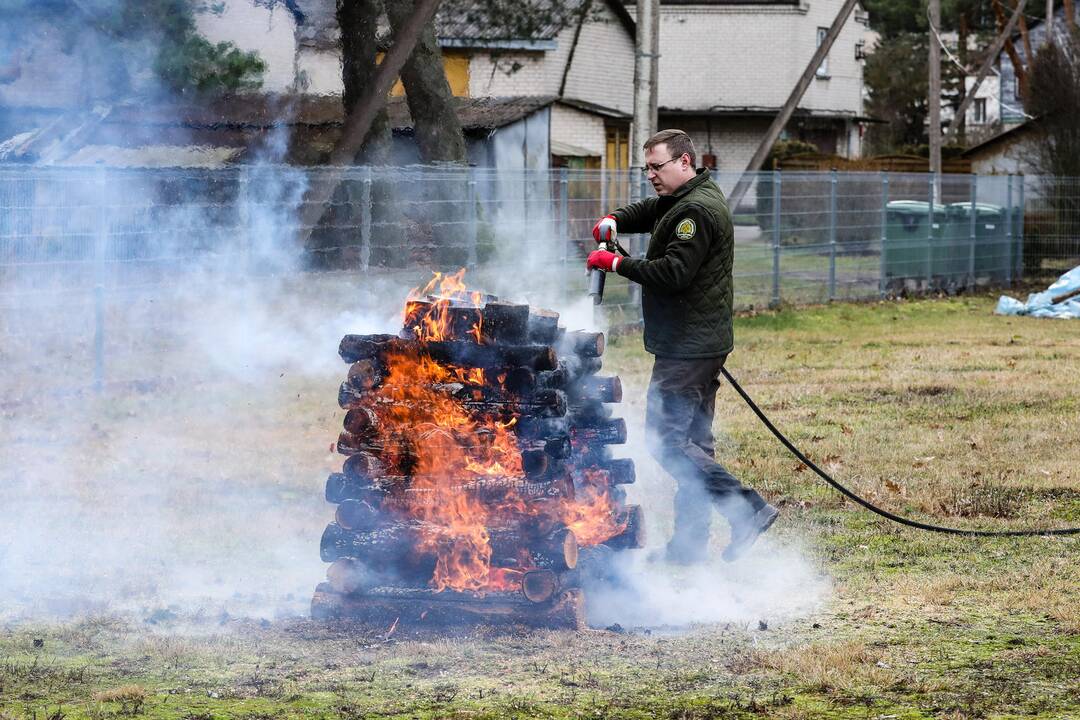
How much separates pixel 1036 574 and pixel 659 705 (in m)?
2.62

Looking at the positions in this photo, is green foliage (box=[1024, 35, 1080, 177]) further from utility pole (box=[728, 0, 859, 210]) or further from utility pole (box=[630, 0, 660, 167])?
utility pole (box=[630, 0, 660, 167])

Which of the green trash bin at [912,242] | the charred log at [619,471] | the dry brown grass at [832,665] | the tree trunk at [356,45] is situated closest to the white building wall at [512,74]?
the green trash bin at [912,242]

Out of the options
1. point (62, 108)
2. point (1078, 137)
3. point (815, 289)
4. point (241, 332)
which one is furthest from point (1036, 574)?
point (1078, 137)

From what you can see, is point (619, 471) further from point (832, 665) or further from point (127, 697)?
point (127, 697)

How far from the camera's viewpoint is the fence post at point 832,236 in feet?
69.5

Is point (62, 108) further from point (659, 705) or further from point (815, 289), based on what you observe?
point (815, 289)

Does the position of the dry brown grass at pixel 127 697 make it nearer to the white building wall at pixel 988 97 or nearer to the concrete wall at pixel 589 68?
the concrete wall at pixel 589 68

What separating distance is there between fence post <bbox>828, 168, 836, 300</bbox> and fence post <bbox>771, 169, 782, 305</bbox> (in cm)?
125

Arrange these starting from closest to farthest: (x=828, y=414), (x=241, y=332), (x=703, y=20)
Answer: (x=828, y=414) < (x=241, y=332) < (x=703, y=20)

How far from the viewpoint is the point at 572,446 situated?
666cm

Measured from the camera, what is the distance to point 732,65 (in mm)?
47250

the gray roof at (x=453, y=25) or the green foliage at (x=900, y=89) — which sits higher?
the green foliage at (x=900, y=89)

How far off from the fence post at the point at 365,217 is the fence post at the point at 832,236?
8.95 meters

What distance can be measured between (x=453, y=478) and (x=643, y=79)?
12.7 metres
